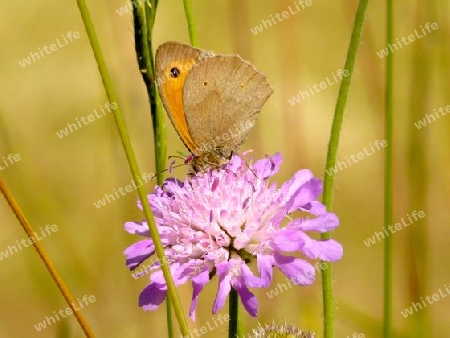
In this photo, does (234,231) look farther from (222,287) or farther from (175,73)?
(175,73)

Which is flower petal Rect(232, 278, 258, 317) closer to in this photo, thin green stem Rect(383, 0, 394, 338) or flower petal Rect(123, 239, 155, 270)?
flower petal Rect(123, 239, 155, 270)

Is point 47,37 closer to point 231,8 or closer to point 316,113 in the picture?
point 231,8

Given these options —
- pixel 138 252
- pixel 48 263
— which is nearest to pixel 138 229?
pixel 138 252

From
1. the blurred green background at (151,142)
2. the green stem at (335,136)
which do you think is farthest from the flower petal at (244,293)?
the blurred green background at (151,142)

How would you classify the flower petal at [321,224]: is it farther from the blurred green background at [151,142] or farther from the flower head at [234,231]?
the blurred green background at [151,142]

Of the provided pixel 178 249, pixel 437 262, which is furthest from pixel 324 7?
pixel 178 249

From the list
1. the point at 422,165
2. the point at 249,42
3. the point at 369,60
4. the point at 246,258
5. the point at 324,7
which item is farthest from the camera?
the point at 324,7

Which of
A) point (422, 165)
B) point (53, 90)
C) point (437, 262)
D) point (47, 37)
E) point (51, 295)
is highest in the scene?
point (47, 37)
